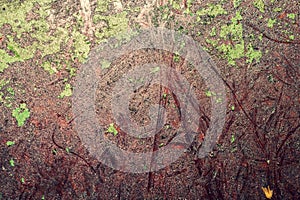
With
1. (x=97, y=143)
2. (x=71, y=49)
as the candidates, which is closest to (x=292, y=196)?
(x=97, y=143)

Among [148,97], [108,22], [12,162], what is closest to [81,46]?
[108,22]

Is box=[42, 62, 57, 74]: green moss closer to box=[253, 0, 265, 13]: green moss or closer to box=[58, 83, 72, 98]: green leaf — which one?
box=[58, 83, 72, 98]: green leaf

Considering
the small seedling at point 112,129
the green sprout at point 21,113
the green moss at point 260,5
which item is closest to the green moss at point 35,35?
the green sprout at point 21,113

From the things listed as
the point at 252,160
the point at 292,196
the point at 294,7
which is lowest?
the point at 292,196

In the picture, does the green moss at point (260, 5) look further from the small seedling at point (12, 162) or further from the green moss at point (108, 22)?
the small seedling at point (12, 162)

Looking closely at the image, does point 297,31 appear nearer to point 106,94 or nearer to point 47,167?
point 106,94

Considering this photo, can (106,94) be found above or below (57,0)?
below

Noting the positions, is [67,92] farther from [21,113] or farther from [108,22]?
[108,22]
